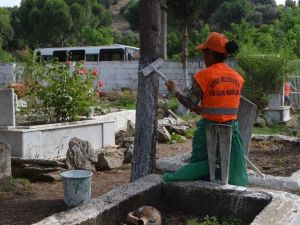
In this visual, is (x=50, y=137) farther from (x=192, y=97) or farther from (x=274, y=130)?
(x=274, y=130)

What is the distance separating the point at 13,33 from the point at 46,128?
125ft

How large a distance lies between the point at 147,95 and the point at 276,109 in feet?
29.5

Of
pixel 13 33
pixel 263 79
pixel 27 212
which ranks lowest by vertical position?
pixel 27 212

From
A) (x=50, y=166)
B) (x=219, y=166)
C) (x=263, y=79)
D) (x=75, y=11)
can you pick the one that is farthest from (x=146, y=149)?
(x=75, y=11)

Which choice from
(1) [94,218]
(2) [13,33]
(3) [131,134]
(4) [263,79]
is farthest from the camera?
(2) [13,33]

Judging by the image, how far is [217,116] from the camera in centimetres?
423

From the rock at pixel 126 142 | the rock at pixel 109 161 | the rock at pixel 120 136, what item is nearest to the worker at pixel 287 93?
the rock at pixel 120 136

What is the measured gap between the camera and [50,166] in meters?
6.79

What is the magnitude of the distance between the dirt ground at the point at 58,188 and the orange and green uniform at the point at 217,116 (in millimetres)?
1552

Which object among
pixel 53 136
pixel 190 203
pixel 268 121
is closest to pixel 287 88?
→ pixel 268 121

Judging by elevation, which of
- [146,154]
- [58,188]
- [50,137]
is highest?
[146,154]

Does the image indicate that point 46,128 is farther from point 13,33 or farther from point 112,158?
point 13,33

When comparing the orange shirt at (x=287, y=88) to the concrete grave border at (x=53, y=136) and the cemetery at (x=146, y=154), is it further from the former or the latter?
the concrete grave border at (x=53, y=136)

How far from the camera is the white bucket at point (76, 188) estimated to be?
16.1 ft
